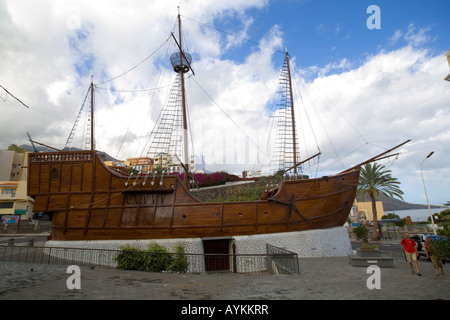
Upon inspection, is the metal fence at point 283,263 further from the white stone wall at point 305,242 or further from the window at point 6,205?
the window at point 6,205

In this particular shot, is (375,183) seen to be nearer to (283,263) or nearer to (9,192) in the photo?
(283,263)

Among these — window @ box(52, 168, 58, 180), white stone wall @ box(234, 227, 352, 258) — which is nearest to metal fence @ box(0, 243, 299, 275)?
white stone wall @ box(234, 227, 352, 258)

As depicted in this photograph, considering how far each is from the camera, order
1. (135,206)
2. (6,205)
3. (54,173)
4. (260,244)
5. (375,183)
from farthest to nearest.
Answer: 1. (6,205)
2. (375,183)
3. (54,173)
4. (135,206)
5. (260,244)

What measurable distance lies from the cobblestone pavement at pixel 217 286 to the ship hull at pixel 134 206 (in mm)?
3618

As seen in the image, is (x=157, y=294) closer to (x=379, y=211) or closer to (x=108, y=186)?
(x=108, y=186)

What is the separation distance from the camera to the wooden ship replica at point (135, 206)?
12281 mm

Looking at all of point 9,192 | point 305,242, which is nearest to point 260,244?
point 305,242

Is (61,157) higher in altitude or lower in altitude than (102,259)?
higher

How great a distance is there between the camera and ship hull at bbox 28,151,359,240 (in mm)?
12281

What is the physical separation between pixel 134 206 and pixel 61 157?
4.63 metres

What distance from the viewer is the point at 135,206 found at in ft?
40.8
